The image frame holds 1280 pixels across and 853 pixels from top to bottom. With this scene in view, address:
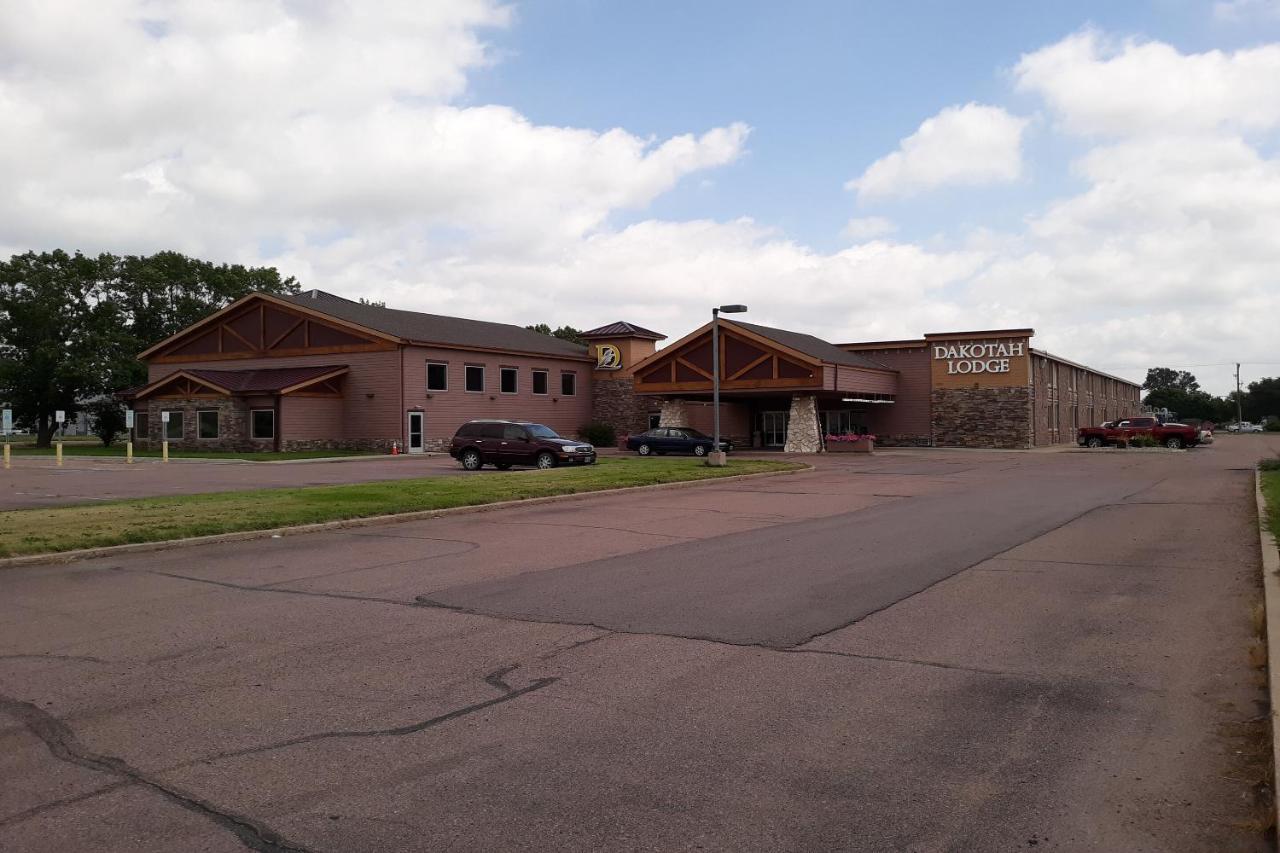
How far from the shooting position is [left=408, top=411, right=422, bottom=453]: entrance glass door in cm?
4509

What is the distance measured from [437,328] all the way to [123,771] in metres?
46.6

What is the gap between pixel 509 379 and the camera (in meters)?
50.4

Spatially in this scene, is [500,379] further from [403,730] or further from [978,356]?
[403,730]

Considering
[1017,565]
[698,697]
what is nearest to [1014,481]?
[1017,565]

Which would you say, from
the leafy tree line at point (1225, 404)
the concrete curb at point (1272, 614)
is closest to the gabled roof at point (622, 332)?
the concrete curb at point (1272, 614)

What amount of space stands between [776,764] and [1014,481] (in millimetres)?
22047

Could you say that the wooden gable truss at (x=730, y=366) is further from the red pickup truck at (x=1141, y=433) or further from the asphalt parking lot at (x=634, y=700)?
the asphalt parking lot at (x=634, y=700)

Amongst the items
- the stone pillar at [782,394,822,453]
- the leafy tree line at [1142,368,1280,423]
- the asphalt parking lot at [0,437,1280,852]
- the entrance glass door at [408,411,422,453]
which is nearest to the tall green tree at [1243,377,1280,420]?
the leafy tree line at [1142,368,1280,423]

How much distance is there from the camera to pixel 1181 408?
149 metres

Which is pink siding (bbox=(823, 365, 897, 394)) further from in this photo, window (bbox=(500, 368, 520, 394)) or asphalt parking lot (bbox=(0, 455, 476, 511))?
asphalt parking lot (bbox=(0, 455, 476, 511))

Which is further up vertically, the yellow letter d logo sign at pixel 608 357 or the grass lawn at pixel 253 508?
the yellow letter d logo sign at pixel 608 357

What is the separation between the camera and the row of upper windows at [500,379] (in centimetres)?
4641

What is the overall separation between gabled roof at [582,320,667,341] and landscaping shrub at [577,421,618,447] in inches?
217

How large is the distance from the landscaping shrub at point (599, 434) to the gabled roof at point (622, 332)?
5.51 m
